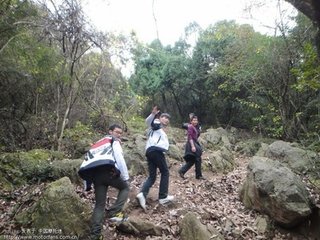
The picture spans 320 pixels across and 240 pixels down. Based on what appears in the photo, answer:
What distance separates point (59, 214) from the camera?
5289 mm

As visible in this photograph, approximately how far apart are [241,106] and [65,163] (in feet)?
53.3

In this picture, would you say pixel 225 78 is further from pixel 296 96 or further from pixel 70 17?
pixel 70 17

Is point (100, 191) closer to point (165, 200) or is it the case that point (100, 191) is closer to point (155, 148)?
point (155, 148)

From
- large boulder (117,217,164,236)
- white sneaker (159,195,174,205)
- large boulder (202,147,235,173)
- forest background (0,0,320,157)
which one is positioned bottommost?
large boulder (117,217,164,236)

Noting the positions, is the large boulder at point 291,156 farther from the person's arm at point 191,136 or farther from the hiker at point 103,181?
the hiker at point 103,181

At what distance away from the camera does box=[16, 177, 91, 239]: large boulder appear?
17.0 feet

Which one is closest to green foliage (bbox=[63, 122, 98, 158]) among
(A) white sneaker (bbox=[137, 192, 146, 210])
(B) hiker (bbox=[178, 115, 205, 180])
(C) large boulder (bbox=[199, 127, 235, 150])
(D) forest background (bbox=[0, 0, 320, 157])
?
(D) forest background (bbox=[0, 0, 320, 157])

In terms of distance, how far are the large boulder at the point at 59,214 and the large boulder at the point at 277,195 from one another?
12.0 feet

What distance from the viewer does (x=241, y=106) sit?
73.0ft

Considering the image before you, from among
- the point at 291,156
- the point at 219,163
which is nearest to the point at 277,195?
the point at 291,156

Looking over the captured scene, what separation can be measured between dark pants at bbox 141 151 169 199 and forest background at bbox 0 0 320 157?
248 cm

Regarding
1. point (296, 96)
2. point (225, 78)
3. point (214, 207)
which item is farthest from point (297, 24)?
point (214, 207)

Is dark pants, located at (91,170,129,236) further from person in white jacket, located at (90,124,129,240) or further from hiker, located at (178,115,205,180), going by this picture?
hiker, located at (178,115,205,180)

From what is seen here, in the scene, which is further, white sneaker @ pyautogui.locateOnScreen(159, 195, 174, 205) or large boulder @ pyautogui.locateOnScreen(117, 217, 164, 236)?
white sneaker @ pyautogui.locateOnScreen(159, 195, 174, 205)
